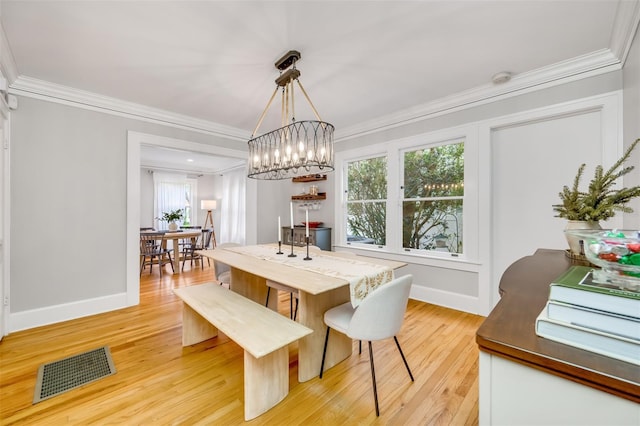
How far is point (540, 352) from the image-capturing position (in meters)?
0.54

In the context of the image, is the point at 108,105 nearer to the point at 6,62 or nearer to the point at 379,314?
the point at 6,62

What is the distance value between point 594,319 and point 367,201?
351 cm

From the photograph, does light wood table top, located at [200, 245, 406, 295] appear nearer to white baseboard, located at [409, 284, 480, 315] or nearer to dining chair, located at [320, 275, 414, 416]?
dining chair, located at [320, 275, 414, 416]

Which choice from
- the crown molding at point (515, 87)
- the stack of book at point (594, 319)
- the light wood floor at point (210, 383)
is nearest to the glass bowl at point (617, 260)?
the stack of book at point (594, 319)

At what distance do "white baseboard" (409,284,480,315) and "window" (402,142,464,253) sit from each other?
1.74ft

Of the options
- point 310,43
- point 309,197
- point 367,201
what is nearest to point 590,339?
point 310,43

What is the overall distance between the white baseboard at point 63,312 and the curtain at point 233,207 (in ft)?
11.8

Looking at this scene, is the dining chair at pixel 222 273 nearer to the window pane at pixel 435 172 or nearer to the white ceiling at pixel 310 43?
the white ceiling at pixel 310 43

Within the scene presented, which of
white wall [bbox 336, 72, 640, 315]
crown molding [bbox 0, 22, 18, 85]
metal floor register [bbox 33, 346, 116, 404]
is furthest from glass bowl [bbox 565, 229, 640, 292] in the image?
crown molding [bbox 0, 22, 18, 85]

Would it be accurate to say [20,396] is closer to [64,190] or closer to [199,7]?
[64,190]

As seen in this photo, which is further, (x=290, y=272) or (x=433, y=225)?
(x=433, y=225)

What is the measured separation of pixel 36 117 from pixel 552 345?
14.1 ft

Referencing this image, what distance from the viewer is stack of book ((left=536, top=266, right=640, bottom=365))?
51 cm

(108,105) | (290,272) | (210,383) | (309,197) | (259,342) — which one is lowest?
(210,383)
